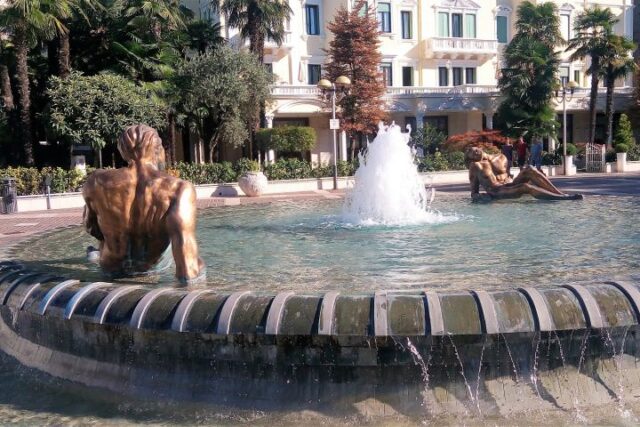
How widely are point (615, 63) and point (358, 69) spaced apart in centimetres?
1423

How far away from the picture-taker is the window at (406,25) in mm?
42656

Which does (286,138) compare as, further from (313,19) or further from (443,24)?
(443,24)

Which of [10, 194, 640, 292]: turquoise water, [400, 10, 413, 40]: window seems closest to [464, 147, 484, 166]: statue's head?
[10, 194, 640, 292]: turquoise water

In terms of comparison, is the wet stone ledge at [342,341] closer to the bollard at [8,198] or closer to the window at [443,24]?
the bollard at [8,198]

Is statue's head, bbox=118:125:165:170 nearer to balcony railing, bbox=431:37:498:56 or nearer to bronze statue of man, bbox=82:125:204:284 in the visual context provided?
bronze statue of man, bbox=82:125:204:284

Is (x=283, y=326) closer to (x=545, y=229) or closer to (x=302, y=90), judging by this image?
(x=545, y=229)

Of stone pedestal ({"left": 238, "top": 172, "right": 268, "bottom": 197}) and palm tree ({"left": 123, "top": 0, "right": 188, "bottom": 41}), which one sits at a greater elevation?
palm tree ({"left": 123, "top": 0, "right": 188, "bottom": 41})

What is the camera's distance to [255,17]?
3131 cm

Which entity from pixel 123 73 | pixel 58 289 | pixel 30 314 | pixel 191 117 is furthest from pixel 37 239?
pixel 191 117

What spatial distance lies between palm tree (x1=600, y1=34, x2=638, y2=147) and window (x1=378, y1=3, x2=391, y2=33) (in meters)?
12.9

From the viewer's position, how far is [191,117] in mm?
31844

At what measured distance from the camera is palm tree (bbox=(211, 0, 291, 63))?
30938mm

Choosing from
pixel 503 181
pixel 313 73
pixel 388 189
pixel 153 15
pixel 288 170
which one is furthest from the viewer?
pixel 313 73

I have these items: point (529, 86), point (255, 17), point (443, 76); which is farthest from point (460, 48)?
point (255, 17)
